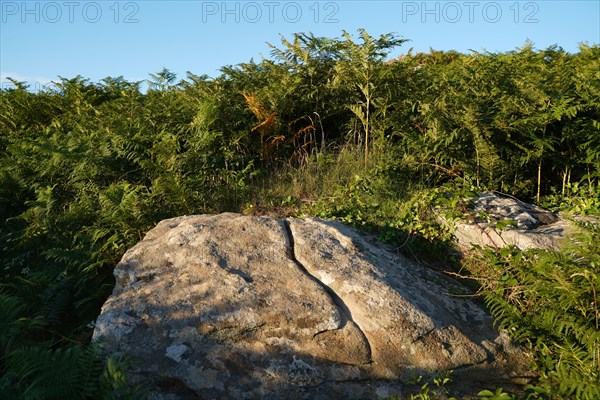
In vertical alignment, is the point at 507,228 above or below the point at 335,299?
above

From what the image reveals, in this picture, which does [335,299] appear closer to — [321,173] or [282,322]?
→ [282,322]

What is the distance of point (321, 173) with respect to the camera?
23.5 feet

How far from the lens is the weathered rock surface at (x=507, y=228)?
5.21 metres

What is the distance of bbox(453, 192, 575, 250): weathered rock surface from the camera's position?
17.1ft

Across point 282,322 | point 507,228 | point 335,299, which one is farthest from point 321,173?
point 282,322

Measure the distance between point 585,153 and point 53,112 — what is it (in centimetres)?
935

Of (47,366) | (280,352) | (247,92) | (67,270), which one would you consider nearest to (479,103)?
(247,92)

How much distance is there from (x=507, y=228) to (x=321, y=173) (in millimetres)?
2593

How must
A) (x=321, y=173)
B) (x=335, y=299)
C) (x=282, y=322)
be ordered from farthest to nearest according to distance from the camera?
(x=321, y=173), (x=335, y=299), (x=282, y=322)

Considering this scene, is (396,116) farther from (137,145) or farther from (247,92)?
(137,145)

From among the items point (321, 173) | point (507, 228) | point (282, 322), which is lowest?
point (282, 322)

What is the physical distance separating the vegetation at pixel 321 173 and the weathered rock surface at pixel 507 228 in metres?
0.22

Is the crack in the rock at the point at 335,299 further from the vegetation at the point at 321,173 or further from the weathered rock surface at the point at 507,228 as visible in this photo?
the weathered rock surface at the point at 507,228

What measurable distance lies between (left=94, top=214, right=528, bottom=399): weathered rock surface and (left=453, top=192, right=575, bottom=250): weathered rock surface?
0.81 m
